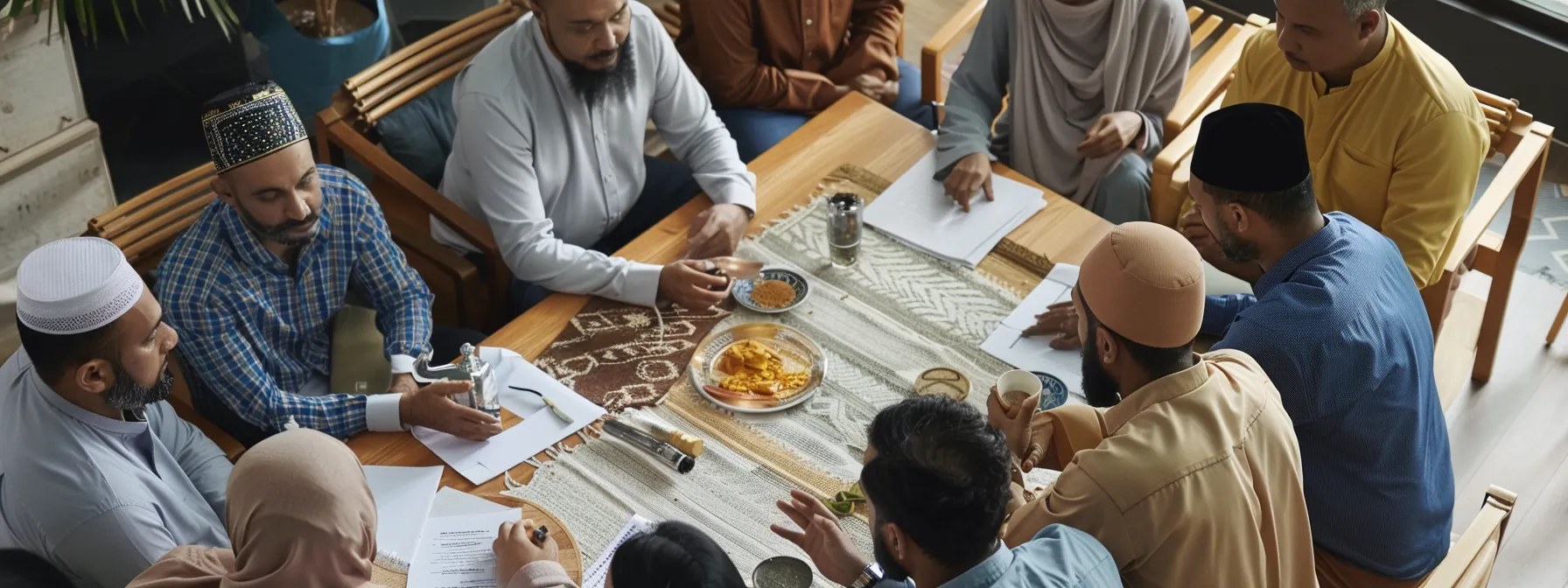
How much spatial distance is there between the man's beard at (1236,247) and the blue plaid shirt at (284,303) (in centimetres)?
176

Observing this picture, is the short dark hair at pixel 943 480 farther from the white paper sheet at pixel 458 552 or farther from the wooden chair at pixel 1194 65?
the wooden chair at pixel 1194 65

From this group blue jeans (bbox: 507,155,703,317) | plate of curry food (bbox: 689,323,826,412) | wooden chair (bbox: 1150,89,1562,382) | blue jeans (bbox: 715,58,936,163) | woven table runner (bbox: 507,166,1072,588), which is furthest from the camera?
blue jeans (bbox: 715,58,936,163)

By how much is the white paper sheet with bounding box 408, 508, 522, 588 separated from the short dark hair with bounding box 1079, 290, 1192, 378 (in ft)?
3.76

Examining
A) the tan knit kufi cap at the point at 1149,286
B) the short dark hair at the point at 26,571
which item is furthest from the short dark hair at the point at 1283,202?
the short dark hair at the point at 26,571

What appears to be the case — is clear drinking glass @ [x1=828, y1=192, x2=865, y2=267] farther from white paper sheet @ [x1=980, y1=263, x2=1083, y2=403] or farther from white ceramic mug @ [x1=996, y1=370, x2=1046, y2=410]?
white ceramic mug @ [x1=996, y1=370, x2=1046, y2=410]

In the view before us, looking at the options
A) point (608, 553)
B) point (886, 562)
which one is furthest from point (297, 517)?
point (886, 562)

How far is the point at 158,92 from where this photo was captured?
5012mm

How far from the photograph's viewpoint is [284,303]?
2895 mm

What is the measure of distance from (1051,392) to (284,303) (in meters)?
1.70

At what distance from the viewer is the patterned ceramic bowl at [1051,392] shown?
8.73 ft

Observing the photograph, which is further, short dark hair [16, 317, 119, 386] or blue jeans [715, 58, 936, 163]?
blue jeans [715, 58, 936, 163]

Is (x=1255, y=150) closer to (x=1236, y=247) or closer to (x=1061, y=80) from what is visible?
(x=1236, y=247)

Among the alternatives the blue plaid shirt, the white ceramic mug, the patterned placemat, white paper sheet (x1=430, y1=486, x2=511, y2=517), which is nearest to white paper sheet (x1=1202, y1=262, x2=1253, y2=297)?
the white ceramic mug

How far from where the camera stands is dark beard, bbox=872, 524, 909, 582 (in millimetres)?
1979
